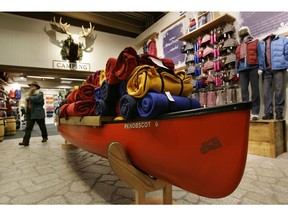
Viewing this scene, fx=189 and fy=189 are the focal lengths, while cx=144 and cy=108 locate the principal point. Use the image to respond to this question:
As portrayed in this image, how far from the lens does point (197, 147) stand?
85 centimetres

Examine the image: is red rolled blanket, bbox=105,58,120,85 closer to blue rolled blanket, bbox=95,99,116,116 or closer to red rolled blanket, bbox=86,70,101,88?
blue rolled blanket, bbox=95,99,116,116

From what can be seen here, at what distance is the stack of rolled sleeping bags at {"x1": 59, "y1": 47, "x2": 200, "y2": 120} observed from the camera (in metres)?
1.05

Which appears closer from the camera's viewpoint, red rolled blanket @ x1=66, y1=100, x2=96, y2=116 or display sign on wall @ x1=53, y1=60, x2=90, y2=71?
red rolled blanket @ x1=66, y1=100, x2=96, y2=116

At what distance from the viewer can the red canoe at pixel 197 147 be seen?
2.50 feet

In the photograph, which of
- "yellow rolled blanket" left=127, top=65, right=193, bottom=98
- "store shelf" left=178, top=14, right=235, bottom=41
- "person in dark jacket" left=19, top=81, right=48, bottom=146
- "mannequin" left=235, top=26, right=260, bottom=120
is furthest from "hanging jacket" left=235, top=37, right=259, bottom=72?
"person in dark jacket" left=19, top=81, right=48, bottom=146

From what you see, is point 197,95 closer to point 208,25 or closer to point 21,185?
point 208,25

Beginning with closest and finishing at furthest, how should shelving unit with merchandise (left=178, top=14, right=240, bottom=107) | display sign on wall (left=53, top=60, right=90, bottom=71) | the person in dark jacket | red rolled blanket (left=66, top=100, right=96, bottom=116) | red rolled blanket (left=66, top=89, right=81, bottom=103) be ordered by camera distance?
red rolled blanket (left=66, top=100, right=96, bottom=116)
red rolled blanket (left=66, top=89, right=81, bottom=103)
shelving unit with merchandise (left=178, top=14, right=240, bottom=107)
the person in dark jacket
display sign on wall (left=53, top=60, right=90, bottom=71)

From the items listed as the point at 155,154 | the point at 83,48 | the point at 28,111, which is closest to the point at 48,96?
the point at 83,48

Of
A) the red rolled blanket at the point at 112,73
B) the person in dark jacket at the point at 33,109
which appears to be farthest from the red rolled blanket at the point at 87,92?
the person in dark jacket at the point at 33,109

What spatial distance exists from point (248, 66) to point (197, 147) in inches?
104

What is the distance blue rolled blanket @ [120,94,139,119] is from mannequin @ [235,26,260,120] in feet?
7.51

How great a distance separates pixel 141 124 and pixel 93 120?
Answer: 588 mm

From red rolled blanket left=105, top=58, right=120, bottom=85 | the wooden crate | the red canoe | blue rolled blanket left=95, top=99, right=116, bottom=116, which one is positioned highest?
red rolled blanket left=105, top=58, right=120, bottom=85

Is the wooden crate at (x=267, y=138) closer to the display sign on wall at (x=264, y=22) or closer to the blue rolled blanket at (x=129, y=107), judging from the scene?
the display sign on wall at (x=264, y=22)
